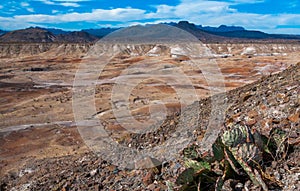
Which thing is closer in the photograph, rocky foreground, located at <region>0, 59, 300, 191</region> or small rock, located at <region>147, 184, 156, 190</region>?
rocky foreground, located at <region>0, 59, 300, 191</region>

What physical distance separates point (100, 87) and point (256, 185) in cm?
4930

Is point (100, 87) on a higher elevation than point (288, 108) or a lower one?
lower

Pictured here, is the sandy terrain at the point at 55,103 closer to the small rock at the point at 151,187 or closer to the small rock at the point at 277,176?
the small rock at the point at 151,187

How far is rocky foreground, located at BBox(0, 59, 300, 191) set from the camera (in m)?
4.40

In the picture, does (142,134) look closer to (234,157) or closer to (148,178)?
(148,178)

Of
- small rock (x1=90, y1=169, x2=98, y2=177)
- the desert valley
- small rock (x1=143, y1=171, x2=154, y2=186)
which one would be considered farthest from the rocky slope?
small rock (x1=143, y1=171, x2=154, y2=186)

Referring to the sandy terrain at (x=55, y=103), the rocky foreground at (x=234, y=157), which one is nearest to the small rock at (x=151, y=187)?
the rocky foreground at (x=234, y=157)

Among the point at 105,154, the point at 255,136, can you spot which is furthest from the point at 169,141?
the point at 255,136

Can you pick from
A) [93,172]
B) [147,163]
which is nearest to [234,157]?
[147,163]

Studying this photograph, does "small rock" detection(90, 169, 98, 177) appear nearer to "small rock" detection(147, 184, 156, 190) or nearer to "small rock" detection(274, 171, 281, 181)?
"small rock" detection(147, 184, 156, 190)

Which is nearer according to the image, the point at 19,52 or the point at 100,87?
the point at 100,87

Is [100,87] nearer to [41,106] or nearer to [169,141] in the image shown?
[41,106]

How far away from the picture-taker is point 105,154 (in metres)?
8.68

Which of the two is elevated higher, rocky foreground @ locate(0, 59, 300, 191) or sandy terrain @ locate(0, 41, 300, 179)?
rocky foreground @ locate(0, 59, 300, 191)
